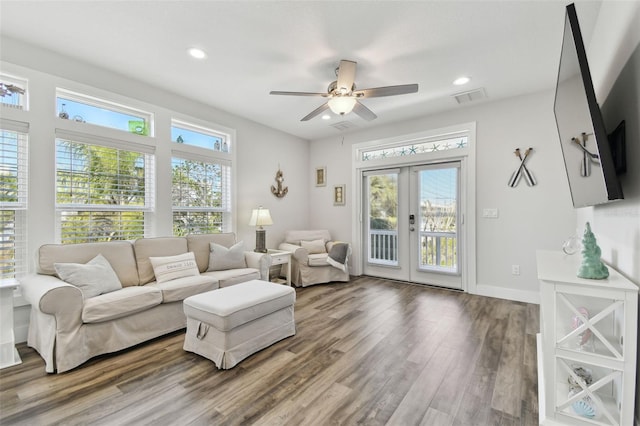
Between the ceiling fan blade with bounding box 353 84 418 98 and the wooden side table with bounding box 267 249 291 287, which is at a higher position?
the ceiling fan blade with bounding box 353 84 418 98

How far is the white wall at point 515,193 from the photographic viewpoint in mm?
3393

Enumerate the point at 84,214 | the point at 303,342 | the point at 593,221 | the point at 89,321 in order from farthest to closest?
the point at 84,214 < the point at 303,342 < the point at 593,221 < the point at 89,321

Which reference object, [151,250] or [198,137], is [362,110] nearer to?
[198,137]

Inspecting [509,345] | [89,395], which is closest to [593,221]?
[509,345]

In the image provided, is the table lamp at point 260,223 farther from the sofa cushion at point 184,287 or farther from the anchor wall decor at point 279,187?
the sofa cushion at point 184,287

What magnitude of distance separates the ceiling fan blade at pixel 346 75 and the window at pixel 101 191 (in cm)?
236

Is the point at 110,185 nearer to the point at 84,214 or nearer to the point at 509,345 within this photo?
the point at 84,214

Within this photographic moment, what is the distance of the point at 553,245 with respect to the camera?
Answer: 134 inches

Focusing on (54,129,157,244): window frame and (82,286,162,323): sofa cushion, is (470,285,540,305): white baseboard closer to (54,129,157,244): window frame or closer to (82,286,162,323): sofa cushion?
(82,286,162,323): sofa cushion

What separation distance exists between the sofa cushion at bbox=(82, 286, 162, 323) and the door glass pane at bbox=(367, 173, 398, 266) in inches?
135

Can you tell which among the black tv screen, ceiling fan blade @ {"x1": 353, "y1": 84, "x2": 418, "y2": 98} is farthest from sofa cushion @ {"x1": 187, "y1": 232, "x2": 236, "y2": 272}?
the black tv screen

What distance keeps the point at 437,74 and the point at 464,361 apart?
8.97 ft

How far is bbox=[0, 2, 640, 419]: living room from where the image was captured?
1.61 metres

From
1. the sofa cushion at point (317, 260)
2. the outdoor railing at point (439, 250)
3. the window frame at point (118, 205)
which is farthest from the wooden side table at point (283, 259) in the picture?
→ the outdoor railing at point (439, 250)
